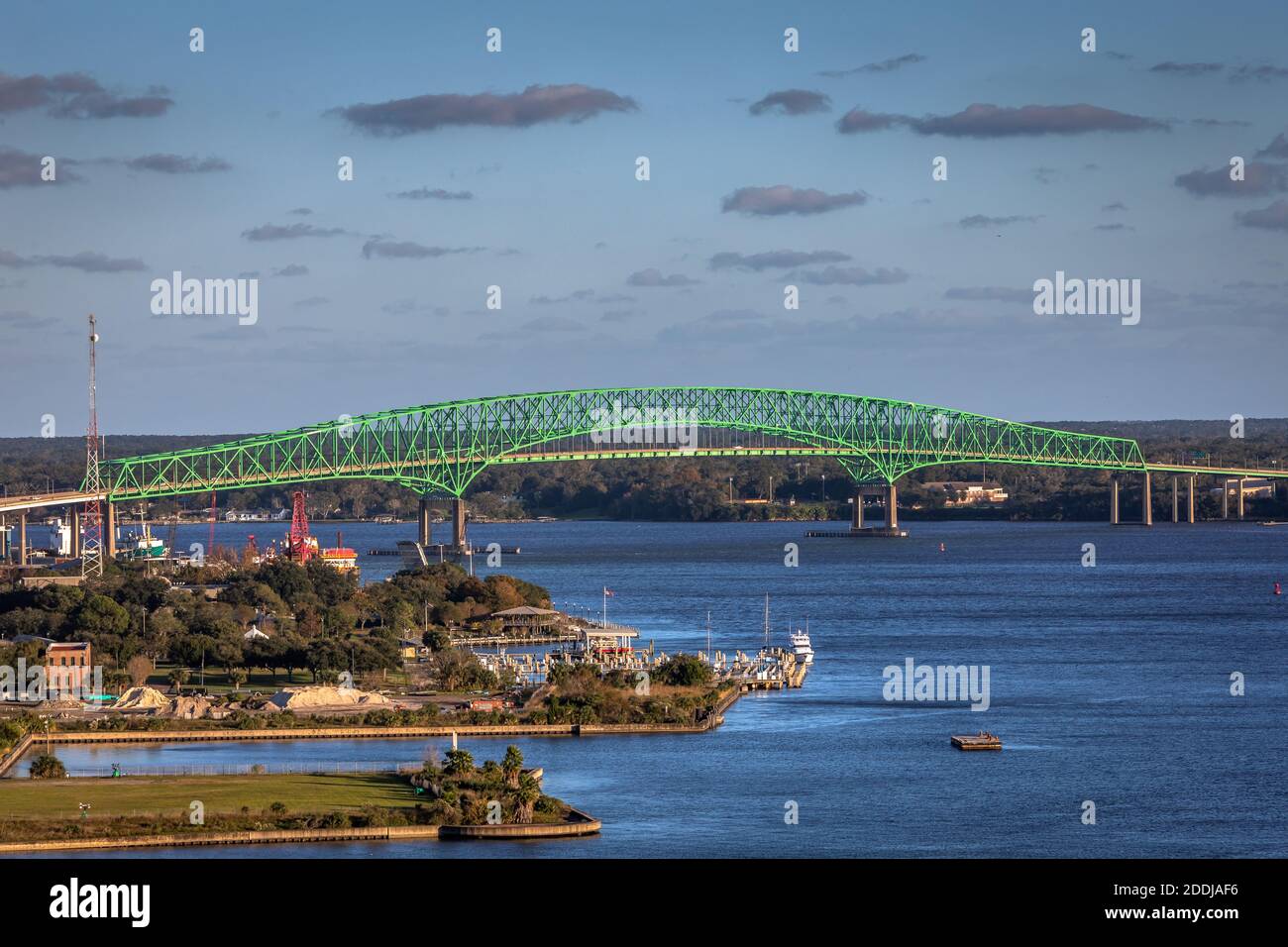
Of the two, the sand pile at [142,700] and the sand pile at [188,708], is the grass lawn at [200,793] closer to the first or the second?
the sand pile at [188,708]

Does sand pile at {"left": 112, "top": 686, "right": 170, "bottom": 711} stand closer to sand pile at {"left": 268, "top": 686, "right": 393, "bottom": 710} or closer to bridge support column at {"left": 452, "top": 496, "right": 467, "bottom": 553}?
sand pile at {"left": 268, "top": 686, "right": 393, "bottom": 710}

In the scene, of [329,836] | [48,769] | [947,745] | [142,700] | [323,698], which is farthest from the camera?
[323,698]

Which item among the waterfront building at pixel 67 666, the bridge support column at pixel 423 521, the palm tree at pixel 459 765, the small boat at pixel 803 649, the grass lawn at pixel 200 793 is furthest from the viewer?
the bridge support column at pixel 423 521

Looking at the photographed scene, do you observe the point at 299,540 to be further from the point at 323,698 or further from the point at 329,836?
the point at 329,836

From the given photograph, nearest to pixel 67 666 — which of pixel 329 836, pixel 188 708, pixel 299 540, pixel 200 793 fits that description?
pixel 188 708

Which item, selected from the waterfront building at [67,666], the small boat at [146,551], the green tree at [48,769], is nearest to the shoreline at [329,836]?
the green tree at [48,769]
